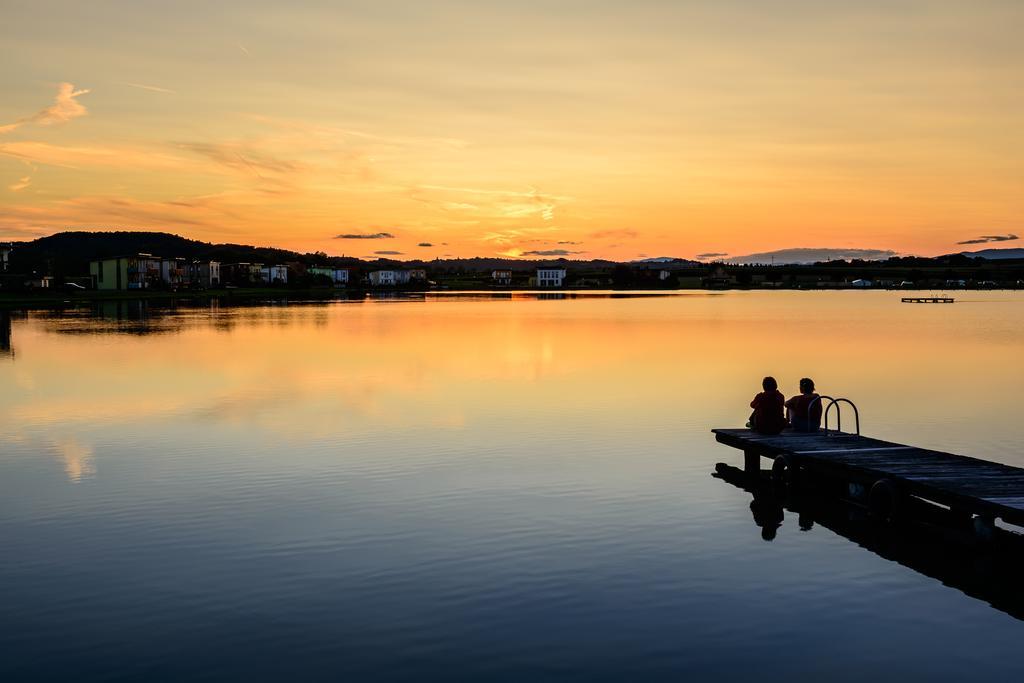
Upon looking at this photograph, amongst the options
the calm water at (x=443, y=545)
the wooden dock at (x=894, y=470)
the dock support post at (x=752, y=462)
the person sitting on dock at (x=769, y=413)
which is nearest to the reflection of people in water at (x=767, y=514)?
the calm water at (x=443, y=545)

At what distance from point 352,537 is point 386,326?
278ft

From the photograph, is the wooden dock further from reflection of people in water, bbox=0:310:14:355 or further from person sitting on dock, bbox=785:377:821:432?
reflection of people in water, bbox=0:310:14:355

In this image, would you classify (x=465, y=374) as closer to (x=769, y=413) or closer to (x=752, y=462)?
(x=752, y=462)

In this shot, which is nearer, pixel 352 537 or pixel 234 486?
pixel 352 537

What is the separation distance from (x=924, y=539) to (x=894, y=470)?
6.17 feet

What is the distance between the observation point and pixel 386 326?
103 metres

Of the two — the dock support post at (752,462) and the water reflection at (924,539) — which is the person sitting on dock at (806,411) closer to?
the dock support post at (752,462)

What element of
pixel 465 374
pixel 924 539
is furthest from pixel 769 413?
pixel 465 374

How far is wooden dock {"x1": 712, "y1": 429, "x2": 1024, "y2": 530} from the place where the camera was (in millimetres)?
17719

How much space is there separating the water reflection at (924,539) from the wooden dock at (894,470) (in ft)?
1.72

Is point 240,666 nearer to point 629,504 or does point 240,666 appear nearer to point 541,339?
point 629,504

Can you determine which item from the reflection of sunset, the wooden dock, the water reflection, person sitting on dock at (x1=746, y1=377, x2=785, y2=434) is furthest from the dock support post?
the reflection of sunset

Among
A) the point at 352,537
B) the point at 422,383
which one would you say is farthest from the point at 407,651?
the point at 422,383

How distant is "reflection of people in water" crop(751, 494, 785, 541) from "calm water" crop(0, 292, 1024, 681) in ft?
1.18
